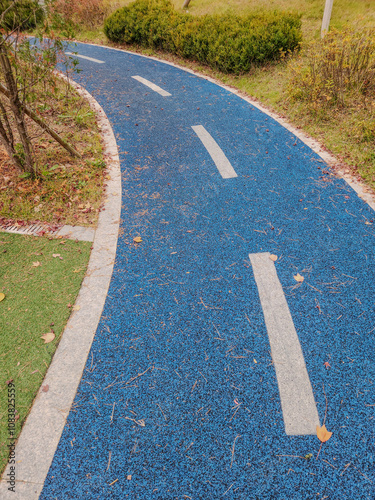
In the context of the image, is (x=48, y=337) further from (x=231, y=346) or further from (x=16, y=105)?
(x=16, y=105)

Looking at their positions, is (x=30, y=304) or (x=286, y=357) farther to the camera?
(x=30, y=304)

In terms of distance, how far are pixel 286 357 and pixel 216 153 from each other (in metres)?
4.22

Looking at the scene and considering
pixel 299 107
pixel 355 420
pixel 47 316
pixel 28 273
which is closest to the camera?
pixel 355 420

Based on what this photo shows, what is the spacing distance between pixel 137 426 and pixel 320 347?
179cm

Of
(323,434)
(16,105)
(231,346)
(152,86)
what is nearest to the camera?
(323,434)

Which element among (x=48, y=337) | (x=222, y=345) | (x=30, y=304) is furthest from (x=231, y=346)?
(x=30, y=304)

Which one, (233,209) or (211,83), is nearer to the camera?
(233,209)

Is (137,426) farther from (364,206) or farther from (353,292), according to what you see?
(364,206)

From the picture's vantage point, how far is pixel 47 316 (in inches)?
125

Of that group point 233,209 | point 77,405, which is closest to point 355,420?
point 77,405

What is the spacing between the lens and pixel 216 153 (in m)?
5.79

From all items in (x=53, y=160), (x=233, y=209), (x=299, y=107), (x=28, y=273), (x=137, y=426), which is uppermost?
(x=299, y=107)

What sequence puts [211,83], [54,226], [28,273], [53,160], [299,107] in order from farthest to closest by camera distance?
[211,83], [299,107], [53,160], [54,226], [28,273]

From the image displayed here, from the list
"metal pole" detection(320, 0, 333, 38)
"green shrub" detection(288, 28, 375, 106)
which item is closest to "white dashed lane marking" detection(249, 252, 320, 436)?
"green shrub" detection(288, 28, 375, 106)
